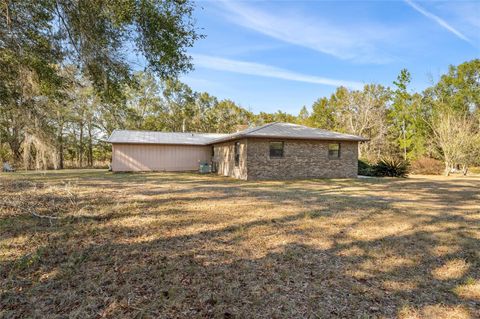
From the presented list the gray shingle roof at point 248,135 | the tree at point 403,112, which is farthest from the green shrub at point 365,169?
the tree at point 403,112

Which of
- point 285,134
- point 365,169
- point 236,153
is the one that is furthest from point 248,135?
point 365,169

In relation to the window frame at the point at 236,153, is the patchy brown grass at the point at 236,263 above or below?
below

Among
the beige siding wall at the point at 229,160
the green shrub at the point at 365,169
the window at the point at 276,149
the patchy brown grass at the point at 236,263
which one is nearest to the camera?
the patchy brown grass at the point at 236,263

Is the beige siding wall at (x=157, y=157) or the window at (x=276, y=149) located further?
the beige siding wall at (x=157, y=157)

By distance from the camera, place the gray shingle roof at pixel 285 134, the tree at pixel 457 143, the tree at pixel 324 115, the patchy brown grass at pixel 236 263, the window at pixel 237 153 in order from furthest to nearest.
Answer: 1. the tree at pixel 324 115
2. the tree at pixel 457 143
3. the window at pixel 237 153
4. the gray shingle roof at pixel 285 134
5. the patchy brown grass at pixel 236 263

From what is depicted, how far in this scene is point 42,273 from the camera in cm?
324

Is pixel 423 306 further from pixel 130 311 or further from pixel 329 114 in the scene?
pixel 329 114

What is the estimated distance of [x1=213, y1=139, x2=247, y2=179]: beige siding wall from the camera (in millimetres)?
14812

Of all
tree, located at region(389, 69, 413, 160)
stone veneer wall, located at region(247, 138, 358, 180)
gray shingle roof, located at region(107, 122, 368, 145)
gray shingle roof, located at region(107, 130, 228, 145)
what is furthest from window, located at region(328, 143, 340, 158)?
tree, located at region(389, 69, 413, 160)

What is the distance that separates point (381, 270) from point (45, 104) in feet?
28.1

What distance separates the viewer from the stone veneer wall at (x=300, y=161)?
1456cm

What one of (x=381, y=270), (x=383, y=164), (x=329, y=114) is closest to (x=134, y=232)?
(x=381, y=270)

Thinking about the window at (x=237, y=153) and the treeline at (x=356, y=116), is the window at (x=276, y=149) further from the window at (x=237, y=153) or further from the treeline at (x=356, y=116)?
the treeline at (x=356, y=116)

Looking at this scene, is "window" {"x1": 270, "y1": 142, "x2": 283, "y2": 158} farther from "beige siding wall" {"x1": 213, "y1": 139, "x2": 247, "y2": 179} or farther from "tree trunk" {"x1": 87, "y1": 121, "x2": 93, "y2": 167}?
"tree trunk" {"x1": 87, "y1": 121, "x2": 93, "y2": 167}
